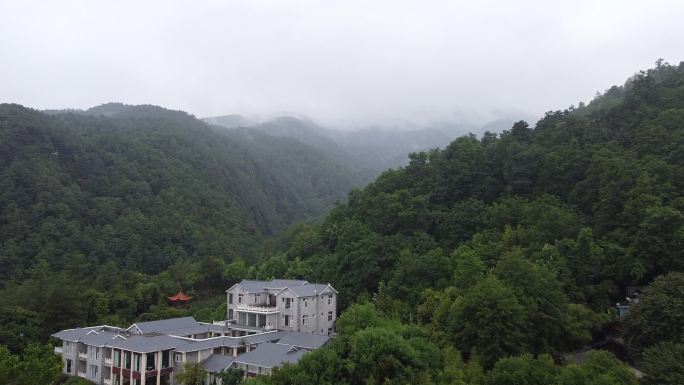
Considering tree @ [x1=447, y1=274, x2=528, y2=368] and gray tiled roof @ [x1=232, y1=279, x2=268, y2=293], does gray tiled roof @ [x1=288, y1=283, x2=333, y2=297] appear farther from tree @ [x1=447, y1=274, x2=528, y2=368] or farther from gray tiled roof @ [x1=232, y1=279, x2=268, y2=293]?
tree @ [x1=447, y1=274, x2=528, y2=368]

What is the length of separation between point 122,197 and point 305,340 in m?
48.2

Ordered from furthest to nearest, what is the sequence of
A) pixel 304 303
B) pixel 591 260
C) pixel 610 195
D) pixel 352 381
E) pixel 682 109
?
pixel 682 109, pixel 304 303, pixel 610 195, pixel 591 260, pixel 352 381

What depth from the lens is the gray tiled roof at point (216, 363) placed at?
87.2 ft

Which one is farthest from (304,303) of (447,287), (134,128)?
(134,128)

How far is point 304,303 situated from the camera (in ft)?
110

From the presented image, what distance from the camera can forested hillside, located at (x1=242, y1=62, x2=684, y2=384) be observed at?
21250 millimetres

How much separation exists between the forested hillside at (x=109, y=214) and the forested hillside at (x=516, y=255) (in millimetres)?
15421

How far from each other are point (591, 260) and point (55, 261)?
4634 centimetres

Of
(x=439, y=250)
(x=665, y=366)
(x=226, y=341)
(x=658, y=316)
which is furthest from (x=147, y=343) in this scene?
(x=658, y=316)

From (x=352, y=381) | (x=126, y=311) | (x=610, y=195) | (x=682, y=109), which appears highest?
(x=682, y=109)

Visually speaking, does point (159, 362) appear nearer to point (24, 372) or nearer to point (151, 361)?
point (151, 361)

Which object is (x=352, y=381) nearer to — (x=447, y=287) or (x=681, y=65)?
(x=447, y=287)

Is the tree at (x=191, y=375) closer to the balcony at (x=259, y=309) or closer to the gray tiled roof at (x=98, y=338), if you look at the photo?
the gray tiled roof at (x=98, y=338)

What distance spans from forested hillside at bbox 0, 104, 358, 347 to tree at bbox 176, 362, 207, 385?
14318mm
